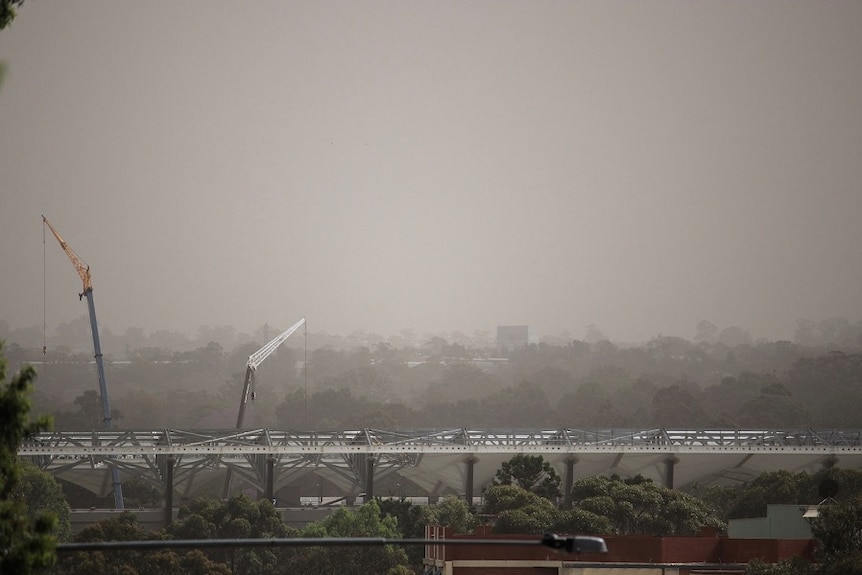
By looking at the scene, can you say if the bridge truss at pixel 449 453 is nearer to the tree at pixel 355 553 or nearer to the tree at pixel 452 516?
the tree at pixel 355 553

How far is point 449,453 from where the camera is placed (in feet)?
545

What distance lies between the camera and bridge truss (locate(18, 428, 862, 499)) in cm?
16112

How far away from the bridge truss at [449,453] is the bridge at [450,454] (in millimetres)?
152

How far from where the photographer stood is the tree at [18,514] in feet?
117

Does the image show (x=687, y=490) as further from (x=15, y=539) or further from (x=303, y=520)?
(x=15, y=539)

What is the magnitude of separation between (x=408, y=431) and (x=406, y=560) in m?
60.9

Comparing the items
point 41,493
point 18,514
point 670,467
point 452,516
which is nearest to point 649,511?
point 452,516

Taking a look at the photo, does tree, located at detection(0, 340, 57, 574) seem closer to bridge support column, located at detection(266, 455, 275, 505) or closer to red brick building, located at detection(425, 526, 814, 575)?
red brick building, located at detection(425, 526, 814, 575)

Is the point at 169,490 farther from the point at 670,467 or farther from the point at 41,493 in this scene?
the point at 670,467

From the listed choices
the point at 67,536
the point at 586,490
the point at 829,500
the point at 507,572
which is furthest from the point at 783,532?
the point at 67,536

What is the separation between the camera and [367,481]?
16125 cm

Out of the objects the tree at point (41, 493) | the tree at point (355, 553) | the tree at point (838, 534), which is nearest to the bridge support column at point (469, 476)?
the tree at point (355, 553)

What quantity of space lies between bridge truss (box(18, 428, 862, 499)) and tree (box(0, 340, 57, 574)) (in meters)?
116

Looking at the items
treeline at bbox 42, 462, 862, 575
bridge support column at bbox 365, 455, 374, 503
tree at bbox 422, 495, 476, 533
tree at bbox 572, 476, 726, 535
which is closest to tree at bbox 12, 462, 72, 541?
treeline at bbox 42, 462, 862, 575
